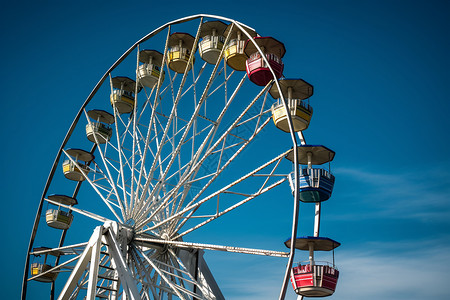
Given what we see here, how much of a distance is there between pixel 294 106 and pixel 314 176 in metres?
1.77

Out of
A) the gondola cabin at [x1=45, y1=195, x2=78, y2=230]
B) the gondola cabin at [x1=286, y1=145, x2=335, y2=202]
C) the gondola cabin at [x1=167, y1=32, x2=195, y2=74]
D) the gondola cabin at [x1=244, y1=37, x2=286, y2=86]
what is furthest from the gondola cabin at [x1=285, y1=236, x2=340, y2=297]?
the gondola cabin at [x1=45, y1=195, x2=78, y2=230]

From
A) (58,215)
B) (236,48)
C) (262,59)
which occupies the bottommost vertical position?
(58,215)

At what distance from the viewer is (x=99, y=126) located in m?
19.4

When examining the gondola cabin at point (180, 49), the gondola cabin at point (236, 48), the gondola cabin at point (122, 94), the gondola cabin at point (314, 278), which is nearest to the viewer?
the gondola cabin at point (314, 278)

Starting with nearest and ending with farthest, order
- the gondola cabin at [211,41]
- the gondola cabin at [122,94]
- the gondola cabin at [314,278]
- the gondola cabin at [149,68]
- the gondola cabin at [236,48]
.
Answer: the gondola cabin at [314,278]
the gondola cabin at [236,48]
the gondola cabin at [211,41]
the gondola cabin at [149,68]
the gondola cabin at [122,94]

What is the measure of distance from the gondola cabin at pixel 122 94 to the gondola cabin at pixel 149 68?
43.7 inches

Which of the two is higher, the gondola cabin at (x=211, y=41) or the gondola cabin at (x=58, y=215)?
the gondola cabin at (x=211, y=41)

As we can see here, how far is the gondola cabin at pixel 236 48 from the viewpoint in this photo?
15.1m

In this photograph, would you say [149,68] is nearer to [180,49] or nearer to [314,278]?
[180,49]

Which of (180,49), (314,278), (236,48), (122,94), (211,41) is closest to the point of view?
(314,278)

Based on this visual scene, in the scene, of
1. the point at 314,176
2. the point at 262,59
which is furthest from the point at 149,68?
the point at 314,176

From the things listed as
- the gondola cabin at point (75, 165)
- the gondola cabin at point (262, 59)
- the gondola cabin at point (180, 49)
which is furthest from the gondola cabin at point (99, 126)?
the gondola cabin at point (262, 59)

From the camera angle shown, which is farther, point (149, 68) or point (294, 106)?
point (149, 68)

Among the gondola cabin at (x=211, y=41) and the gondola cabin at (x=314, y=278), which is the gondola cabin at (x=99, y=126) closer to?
the gondola cabin at (x=211, y=41)
